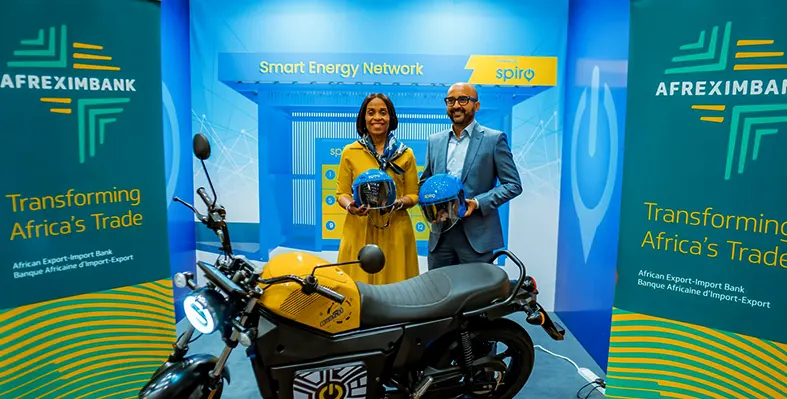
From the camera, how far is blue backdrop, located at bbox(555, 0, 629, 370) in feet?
10.3

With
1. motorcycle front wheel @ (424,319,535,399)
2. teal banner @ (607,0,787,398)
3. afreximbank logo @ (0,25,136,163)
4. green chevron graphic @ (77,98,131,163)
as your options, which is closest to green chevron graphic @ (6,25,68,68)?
afreximbank logo @ (0,25,136,163)

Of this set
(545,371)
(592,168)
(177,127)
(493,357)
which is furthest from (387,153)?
(177,127)

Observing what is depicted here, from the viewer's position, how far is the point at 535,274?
4.30 metres

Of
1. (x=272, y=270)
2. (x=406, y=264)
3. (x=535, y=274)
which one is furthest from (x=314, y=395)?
(x=535, y=274)

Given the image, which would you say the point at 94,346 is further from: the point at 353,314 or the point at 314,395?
the point at 353,314

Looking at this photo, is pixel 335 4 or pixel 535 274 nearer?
pixel 335 4

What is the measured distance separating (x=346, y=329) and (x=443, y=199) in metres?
0.79

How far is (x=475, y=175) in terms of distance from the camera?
108 inches

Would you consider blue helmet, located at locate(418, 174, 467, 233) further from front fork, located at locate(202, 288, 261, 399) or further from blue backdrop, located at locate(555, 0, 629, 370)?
blue backdrop, located at locate(555, 0, 629, 370)

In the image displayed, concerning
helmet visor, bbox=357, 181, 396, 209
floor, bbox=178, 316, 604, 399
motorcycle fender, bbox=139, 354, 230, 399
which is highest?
helmet visor, bbox=357, 181, 396, 209

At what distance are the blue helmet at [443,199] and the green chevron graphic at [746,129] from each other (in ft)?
3.73

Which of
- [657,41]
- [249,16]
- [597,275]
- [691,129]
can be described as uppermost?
[249,16]

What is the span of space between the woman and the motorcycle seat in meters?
Answer: 0.40

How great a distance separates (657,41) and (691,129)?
39 centimetres
